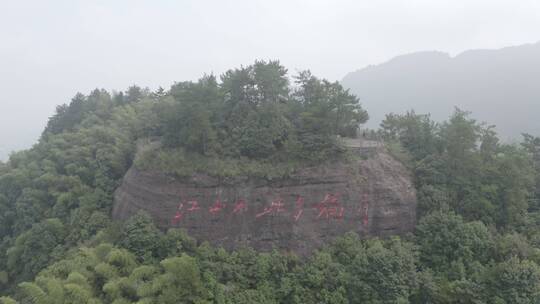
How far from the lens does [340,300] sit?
35.0 ft

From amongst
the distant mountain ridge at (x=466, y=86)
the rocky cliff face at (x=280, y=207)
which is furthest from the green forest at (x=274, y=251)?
the distant mountain ridge at (x=466, y=86)

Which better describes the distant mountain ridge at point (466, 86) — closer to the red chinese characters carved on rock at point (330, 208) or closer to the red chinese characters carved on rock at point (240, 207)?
the red chinese characters carved on rock at point (330, 208)

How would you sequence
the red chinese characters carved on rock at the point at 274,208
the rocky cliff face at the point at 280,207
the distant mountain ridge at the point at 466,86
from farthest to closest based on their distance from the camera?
1. the distant mountain ridge at the point at 466,86
2. the red chinese characters carved on rock at the point at 274,208
3. the rocky cliff face at the point at 280,207

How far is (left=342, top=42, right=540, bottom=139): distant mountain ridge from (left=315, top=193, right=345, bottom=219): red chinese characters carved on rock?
41555mm

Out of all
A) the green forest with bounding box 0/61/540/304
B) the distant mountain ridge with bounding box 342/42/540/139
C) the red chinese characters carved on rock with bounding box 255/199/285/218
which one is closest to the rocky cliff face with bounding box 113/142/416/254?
the red chinese characters carved on rock with bounding box 255/199/285/218

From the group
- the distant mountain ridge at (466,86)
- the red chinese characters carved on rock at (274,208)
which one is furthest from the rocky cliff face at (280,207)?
the distant mountain ridge at (466,86)

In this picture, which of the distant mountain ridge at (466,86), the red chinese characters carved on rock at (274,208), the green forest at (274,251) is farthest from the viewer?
the distant mountain ridge at (466,86)

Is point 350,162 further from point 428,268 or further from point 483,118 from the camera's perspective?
point 483,118

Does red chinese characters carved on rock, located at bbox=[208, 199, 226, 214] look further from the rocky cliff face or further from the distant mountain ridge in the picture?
the distant mountain ridge

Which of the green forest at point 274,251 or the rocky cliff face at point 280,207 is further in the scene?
the rocky cliff face at point 280,207

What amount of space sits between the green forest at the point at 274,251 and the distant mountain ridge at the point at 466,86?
37000 mm

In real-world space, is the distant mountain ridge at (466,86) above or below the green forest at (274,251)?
above

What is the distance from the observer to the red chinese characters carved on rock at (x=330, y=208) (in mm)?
12555

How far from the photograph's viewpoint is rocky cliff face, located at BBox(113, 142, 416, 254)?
12.2 meters
